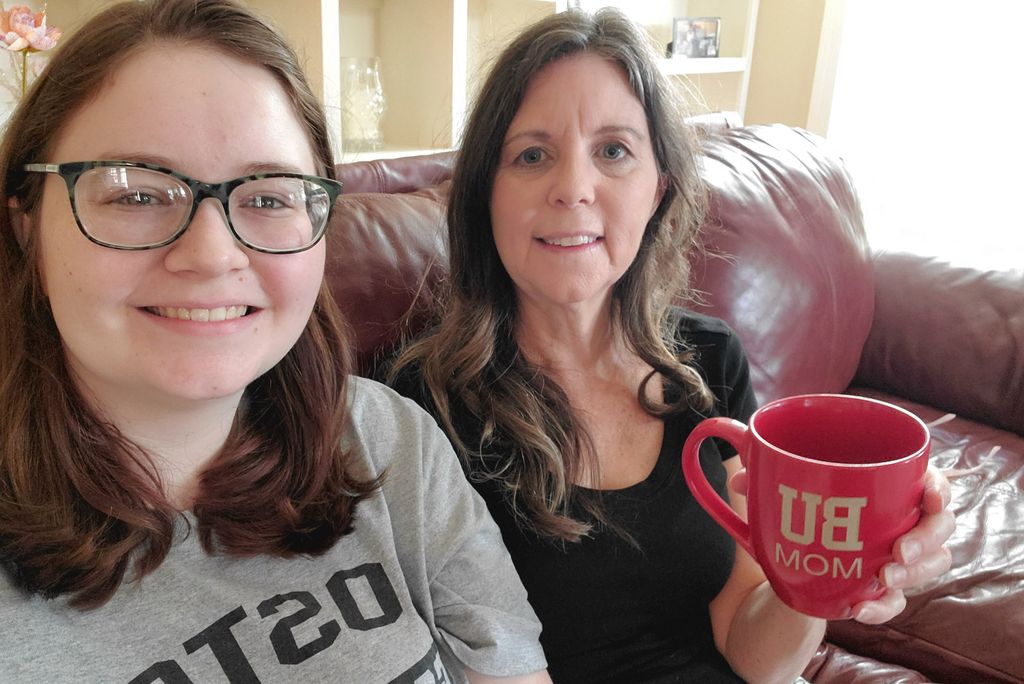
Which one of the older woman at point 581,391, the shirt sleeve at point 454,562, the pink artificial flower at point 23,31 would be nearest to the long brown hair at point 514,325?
the older woman at point 581,391

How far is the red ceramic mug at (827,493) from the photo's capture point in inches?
25.4

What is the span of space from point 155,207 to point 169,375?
0.14 metres

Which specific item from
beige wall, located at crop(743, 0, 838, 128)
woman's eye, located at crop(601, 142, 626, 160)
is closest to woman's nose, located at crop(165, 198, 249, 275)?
woman's eye, located at crop(601, 142, 626, 160)

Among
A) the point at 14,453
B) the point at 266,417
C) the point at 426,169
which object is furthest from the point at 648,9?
the point at 14,453

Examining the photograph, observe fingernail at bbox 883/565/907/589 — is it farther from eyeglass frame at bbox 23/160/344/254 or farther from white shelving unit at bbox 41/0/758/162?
white shelving unit at bbox 41/0/758/162

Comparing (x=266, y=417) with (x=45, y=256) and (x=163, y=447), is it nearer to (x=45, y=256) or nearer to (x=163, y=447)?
(x=163, y=447)

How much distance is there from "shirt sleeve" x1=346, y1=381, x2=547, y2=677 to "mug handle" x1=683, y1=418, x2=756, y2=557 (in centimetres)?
27

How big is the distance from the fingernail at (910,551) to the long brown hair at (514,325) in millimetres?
462

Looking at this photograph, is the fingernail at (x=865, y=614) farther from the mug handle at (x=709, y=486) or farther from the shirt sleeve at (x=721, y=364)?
the shirt sleeve at (x=721, y=364)

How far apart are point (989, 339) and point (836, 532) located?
5.11ft

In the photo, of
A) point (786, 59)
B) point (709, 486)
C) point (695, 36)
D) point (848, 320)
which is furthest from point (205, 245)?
point (786, 59)

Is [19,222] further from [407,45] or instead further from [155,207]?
[407,45]

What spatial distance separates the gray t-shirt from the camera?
708 mm

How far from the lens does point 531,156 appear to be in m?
1.15
